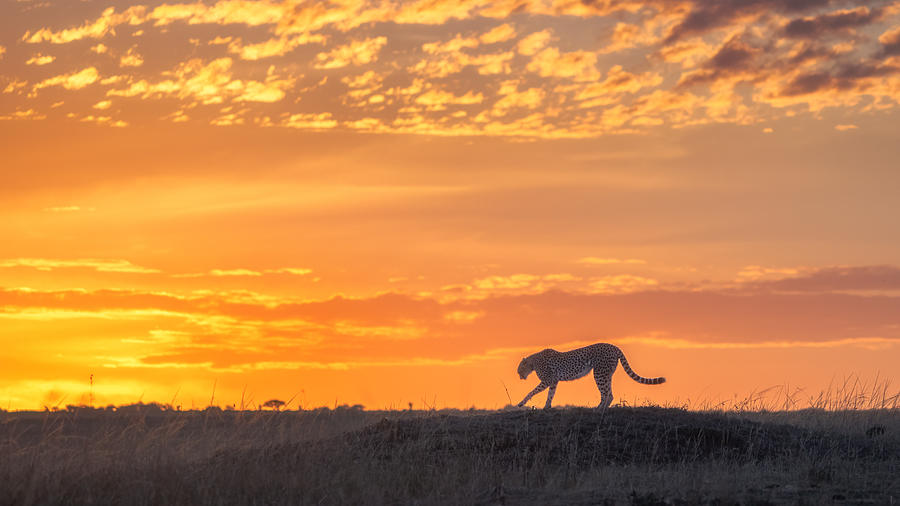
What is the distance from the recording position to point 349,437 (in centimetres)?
1692

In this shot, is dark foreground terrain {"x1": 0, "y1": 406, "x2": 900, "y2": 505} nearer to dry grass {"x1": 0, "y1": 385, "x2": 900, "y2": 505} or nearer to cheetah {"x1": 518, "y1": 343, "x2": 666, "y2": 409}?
dry grass {"x1": 0, "y1": 385, "x2": 900, "y2": 505}

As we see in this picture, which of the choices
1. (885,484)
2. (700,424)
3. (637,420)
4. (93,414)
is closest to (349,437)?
(637,420)

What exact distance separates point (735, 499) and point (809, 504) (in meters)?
0.82

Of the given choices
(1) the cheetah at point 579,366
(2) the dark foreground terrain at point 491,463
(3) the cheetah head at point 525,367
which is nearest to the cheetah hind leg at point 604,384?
(1) the cheetah at point 579,366

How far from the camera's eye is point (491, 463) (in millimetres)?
14789

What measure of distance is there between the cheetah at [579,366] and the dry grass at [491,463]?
15.0 feet

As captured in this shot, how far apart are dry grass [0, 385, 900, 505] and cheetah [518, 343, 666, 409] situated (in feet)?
15.0

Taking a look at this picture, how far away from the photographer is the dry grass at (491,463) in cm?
1213

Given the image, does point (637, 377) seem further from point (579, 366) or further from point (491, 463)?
point (491, 463)

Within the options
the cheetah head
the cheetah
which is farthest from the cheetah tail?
the cheetah head

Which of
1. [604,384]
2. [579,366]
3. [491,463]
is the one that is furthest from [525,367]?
[491,463]

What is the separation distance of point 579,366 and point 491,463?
9196 millimetres

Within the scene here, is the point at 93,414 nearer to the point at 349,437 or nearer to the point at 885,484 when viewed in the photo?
the point at 349,437

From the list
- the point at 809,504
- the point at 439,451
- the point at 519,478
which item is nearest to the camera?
the point at 809,504
